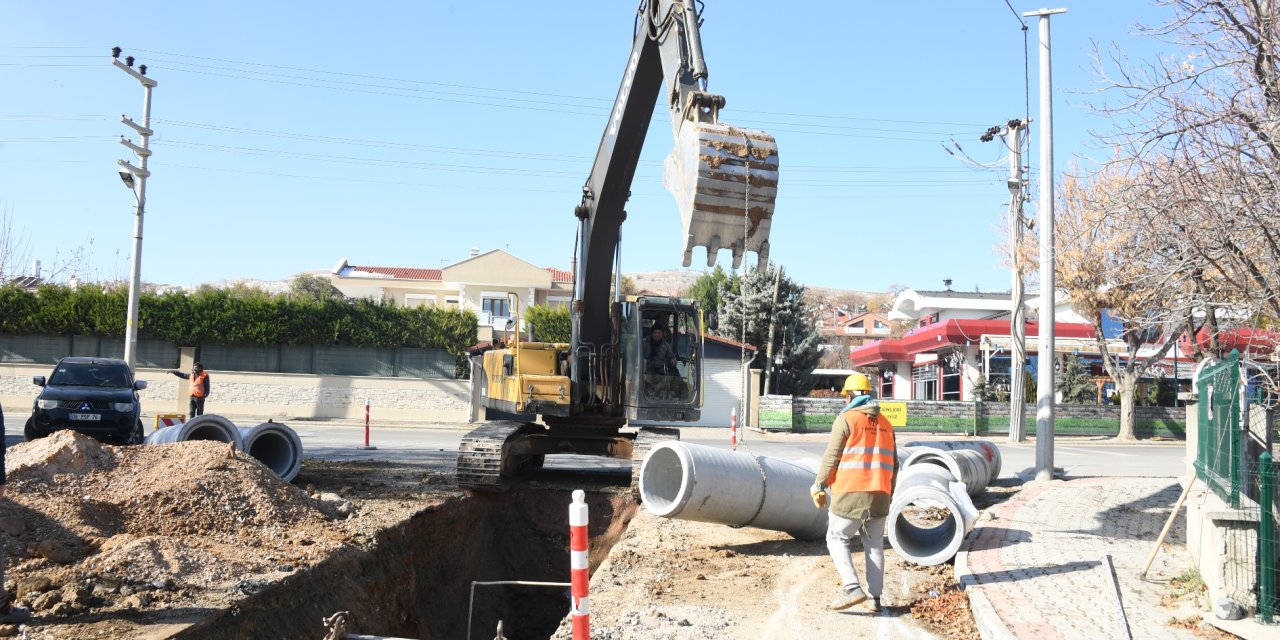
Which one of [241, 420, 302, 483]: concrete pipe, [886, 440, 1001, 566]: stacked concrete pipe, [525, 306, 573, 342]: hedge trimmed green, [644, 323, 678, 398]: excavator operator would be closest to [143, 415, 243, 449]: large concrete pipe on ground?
[241, 420, 302, 483]: concrete pipe

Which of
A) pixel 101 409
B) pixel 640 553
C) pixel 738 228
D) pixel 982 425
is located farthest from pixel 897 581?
pixel 982 425

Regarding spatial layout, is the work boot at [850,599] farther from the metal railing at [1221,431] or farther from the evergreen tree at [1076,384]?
the evergreen tree at [1076,384]

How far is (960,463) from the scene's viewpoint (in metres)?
10.3

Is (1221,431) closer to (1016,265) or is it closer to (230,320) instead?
(1016,265)

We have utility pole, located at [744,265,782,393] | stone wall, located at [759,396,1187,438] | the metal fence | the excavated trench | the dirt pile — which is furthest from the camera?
utility pole, located at [744,265,782,393]

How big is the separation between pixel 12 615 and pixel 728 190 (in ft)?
17.7

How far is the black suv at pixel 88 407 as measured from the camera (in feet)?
47.2

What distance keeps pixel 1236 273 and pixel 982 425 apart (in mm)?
25460

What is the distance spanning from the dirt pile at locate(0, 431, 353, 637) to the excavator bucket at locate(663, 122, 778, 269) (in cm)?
430

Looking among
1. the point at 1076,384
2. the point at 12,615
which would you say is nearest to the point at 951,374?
the point at 1076,384

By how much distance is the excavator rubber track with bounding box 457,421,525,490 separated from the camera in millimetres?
11555

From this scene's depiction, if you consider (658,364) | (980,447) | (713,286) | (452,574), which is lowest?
(452,574)

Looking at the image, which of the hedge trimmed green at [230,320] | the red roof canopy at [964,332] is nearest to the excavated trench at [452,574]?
the hedge trimmed green at [230,320]

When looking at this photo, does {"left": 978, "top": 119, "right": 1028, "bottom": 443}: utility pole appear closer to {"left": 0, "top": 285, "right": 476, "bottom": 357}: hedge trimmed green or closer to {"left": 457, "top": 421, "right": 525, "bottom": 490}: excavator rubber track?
{"left": 457, "top": 421, "right": 525, "bottom": 490}: excavator rubber track
